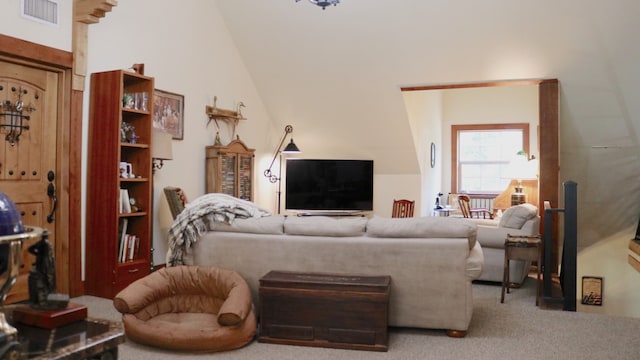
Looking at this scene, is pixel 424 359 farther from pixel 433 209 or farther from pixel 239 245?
pixel 433 209

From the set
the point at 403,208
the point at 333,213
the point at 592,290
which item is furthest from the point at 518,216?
the point at 333,213

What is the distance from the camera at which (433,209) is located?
9.45m

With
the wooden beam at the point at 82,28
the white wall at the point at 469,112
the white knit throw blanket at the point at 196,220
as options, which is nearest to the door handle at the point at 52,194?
the wooden beam at the point at 82,28

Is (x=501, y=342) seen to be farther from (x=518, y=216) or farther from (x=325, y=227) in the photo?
(x=518, y=216)

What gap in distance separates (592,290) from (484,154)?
6.60 m

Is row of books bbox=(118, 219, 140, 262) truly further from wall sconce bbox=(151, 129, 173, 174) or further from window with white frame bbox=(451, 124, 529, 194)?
window with white frame bbox=(451, 124, 529, 194)

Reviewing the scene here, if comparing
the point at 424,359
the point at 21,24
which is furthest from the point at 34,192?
the point at 424,359

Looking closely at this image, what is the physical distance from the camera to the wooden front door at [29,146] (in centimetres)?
402

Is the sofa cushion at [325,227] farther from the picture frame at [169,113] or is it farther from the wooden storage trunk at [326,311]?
the picture frame at [169,113]

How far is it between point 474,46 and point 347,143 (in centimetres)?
259

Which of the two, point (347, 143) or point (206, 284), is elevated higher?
point (347, 143)

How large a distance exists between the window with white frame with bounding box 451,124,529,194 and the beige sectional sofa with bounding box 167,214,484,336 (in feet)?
24.6

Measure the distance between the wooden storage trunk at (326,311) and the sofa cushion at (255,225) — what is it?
0.46 metres

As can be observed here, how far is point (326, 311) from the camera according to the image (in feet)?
10.6
